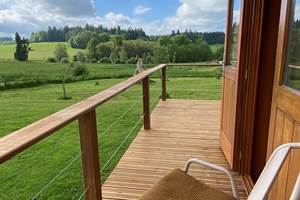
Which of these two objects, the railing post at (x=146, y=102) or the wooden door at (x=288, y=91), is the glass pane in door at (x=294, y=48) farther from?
the railing post at (x=146, y=102)

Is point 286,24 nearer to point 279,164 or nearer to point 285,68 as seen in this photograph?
point 285,68

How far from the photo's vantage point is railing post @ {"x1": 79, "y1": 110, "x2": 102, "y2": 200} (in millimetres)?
1362

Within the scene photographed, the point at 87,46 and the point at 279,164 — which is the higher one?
the point at 87,46

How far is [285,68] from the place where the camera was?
113cm

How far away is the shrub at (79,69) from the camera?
10367mm

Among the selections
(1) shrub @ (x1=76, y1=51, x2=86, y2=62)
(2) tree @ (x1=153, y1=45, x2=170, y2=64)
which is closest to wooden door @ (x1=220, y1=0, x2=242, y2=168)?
(2) tree @ (x1=153, y1=45, x2=170, y2=64)

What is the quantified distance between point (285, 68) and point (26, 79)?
11.8 meters

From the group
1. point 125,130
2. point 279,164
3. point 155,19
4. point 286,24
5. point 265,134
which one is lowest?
point 125,130

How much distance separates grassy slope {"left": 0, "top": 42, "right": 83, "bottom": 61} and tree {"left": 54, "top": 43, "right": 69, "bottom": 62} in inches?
5.1

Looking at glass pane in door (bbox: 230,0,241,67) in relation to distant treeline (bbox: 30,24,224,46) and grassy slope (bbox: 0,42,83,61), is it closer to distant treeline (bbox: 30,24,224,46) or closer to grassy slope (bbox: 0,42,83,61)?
distant treeline (bbox: 30,24,224,46)

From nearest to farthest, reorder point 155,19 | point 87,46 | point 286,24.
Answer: point 286,24, point 87,46, point 155,19

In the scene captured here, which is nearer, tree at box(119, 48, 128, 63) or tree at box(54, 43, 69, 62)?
tree at box(119, 48, 128, 63)

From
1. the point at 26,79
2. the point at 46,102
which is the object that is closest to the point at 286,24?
the point at 46,102

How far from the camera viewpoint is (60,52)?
365 inches
